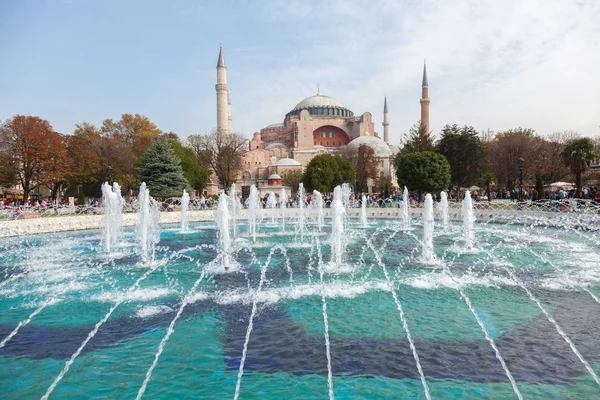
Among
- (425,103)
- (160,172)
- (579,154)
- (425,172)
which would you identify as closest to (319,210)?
(160,172)

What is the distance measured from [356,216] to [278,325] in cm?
1650

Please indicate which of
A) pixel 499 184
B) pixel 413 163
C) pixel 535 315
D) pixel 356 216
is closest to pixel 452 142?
pixel 413 163

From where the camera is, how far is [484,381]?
350 centimetres

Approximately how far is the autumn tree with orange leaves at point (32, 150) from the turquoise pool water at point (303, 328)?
2003 cm

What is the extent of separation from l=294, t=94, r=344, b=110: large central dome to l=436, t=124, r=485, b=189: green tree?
43.5 metres

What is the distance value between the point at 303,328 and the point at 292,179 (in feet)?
141

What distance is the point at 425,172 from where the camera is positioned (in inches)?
1066

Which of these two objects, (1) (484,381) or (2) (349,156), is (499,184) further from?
(1) (484,381)

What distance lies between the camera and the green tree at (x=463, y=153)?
29.5m

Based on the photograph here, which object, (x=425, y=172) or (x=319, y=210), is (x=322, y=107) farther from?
(x=319, y=210)

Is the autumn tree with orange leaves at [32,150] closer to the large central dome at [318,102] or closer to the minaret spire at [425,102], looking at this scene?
the minaret spire at [425,102]

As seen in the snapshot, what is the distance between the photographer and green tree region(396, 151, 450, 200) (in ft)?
89.4

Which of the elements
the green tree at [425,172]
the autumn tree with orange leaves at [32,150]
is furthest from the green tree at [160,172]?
the green tree at [425,172]

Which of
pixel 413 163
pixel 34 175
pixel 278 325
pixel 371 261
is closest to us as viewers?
pixel 278 325
